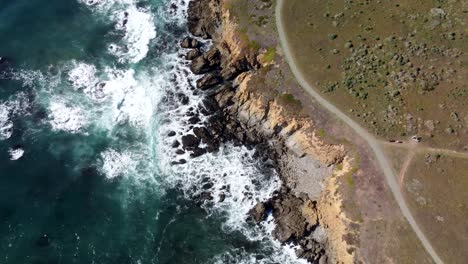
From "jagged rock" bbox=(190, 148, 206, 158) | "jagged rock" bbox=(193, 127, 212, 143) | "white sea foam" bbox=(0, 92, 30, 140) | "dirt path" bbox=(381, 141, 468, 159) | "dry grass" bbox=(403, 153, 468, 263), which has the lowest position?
"white sea foam" bbox=(0, 92, 30, 140)

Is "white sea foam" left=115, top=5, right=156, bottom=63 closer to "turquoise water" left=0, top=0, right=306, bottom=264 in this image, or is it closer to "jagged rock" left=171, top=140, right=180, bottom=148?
"turquoise water" left=0, top=0, right=306, bottom=264

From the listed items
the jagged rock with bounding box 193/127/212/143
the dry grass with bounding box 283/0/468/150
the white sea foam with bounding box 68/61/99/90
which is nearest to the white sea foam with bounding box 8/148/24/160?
the white sea foam with bounding box 68/61/99/90

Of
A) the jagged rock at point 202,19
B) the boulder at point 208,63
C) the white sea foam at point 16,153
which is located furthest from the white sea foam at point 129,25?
the white sea foam at point 16,153

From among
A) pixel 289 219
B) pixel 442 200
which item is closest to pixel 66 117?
pixel 289 219

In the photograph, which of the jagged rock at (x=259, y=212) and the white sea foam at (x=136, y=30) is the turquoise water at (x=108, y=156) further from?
the jagged rock at (x=259, y=212)

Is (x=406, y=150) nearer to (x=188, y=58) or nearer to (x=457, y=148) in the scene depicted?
(x=457, y=148)

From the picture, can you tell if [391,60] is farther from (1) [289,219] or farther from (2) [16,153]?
(2) [16,153]
